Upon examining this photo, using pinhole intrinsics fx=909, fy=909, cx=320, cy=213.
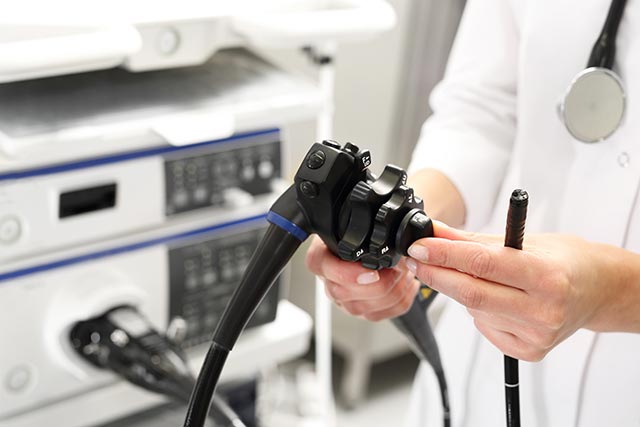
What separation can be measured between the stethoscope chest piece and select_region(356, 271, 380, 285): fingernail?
0.24m

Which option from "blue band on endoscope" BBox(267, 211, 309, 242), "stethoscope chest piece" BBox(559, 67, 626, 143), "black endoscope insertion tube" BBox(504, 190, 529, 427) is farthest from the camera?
"stethoscope chest piece" BBox(559, 67, 626, 143)

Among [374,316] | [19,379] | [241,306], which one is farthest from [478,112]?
[19,379]

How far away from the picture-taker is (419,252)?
0.65 m

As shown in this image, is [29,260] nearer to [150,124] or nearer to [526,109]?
[150,124]

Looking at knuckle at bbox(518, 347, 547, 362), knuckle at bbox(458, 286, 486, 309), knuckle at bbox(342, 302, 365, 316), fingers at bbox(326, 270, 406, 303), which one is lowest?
knuckle at bbox(342, 302, 365, 316)

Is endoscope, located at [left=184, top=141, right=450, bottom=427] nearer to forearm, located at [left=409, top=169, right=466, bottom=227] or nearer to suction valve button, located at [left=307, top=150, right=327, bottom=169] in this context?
suction valve button, located at [left=307, top=150, right=327, bottom=169]

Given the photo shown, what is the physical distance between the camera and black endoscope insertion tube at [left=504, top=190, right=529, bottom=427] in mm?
570

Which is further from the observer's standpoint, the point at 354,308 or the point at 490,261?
the point at 354,308

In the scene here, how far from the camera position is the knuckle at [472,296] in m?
0.64

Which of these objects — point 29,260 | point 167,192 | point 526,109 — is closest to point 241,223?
point 167,192

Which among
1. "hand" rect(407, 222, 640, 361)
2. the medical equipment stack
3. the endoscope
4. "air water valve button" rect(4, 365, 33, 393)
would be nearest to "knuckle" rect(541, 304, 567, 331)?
"hand" rect(407, 222, 640, 361)

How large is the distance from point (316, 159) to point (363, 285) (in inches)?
5.6

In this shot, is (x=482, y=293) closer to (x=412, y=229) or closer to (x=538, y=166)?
(x=412, y=229)

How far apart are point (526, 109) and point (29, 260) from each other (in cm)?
51
